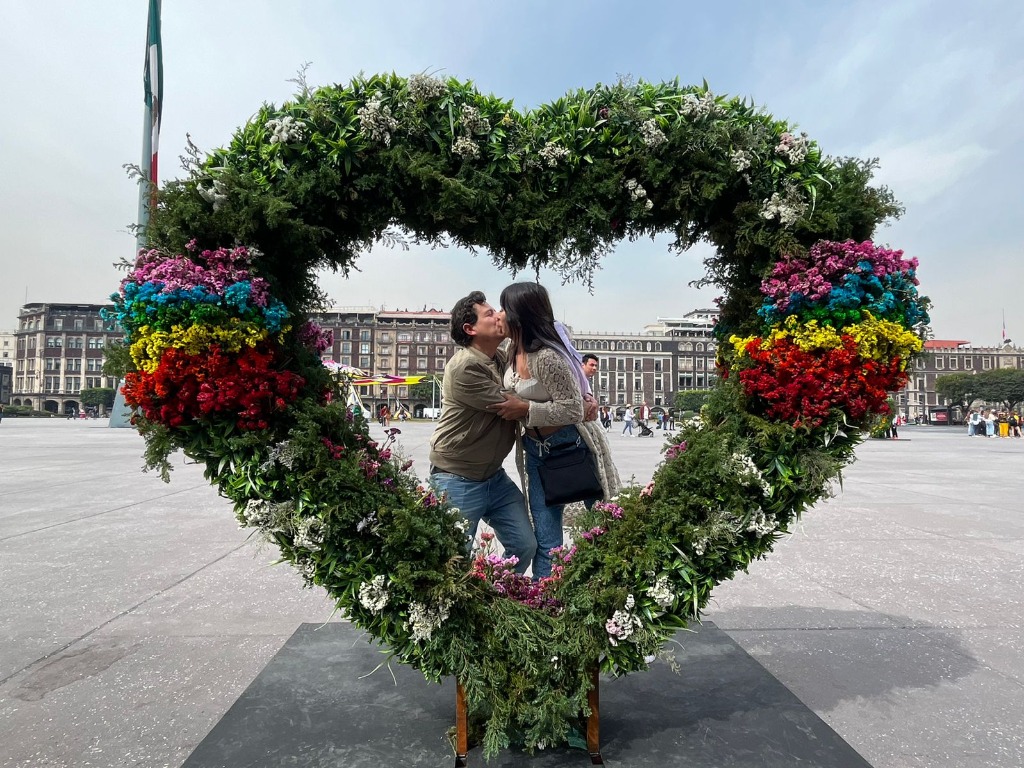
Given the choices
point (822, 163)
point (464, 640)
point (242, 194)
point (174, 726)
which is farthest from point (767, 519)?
point (174, 726)

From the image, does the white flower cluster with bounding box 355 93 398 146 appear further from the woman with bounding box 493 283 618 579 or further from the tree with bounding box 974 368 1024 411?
the tree with bounding box 974 368 1024 411

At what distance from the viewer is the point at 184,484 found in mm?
12234

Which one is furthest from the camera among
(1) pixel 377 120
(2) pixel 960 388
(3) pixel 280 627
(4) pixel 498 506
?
(2) pixel 960 388

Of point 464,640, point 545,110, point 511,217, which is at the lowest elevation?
point 464,640

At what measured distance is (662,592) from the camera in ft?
9.18

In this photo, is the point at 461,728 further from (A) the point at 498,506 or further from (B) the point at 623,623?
(A) the point at 498,506

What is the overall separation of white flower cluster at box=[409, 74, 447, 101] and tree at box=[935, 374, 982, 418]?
108m

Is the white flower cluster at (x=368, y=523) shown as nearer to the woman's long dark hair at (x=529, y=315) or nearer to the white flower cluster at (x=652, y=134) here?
the woman's long dark hair at (x=529, y=315)

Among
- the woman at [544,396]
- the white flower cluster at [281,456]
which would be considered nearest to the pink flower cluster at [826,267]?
the woman at [544,396]

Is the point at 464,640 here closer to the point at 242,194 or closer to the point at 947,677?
the point at 242,194

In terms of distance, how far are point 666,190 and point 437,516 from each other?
182 cm

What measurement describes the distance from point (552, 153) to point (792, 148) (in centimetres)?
108

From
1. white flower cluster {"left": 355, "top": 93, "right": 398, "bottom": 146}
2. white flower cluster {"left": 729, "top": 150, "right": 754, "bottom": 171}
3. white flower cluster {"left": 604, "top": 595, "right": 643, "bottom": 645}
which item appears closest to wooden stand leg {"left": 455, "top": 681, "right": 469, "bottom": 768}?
white flower cluster {"left": 604, "top": 595, "right": 643, "bottom": 645}

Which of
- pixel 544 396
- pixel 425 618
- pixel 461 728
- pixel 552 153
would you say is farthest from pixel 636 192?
pixel 461 728
